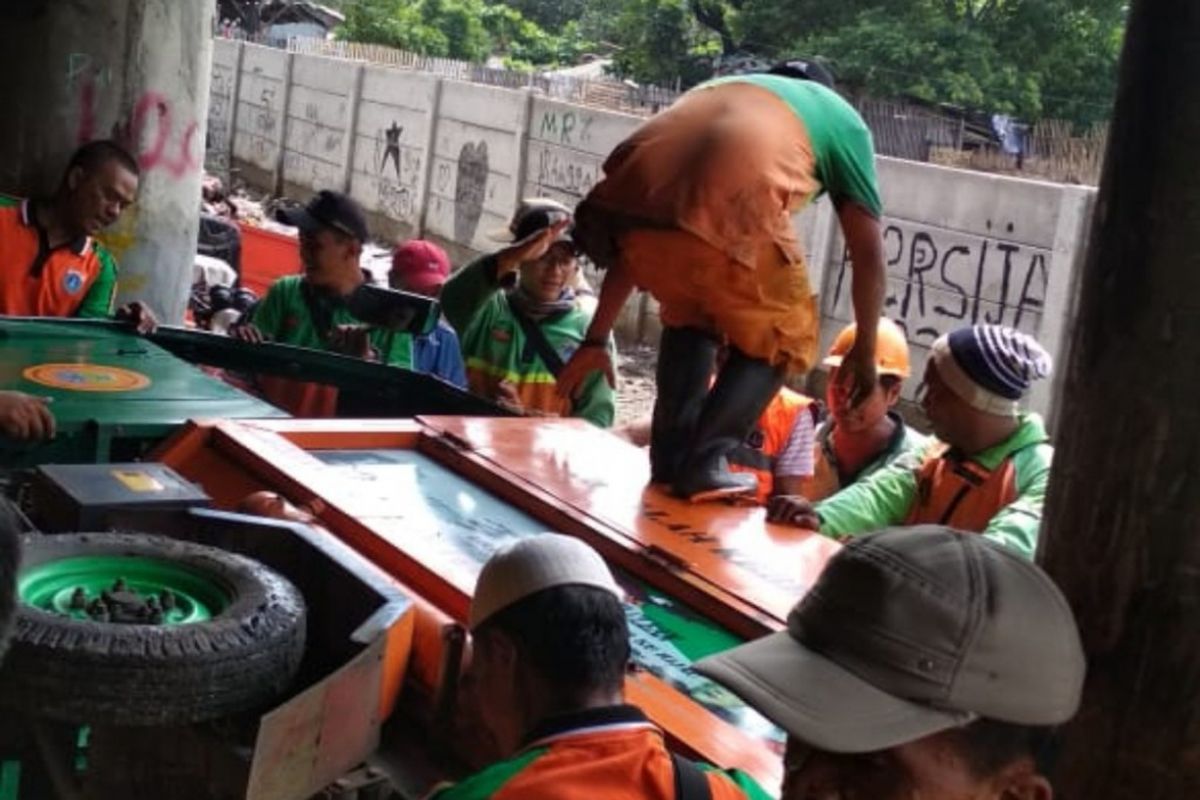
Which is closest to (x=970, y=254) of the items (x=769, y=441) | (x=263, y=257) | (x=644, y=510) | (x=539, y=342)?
(x=263, y=257)

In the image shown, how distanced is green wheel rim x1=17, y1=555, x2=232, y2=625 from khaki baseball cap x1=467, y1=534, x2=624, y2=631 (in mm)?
607

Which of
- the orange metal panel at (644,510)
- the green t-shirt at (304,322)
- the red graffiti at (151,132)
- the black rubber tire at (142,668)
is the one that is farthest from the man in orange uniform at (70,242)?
the black rubber tire at (142,668)

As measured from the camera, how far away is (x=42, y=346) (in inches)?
174

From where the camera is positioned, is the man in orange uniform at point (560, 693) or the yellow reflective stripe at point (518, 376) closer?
the man in orange uniform at point (560, 693)

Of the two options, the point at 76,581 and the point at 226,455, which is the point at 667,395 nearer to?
the point at 226,455

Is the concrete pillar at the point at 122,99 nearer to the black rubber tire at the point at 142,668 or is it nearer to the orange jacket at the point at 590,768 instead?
the black rubber tire at the point at 142,668

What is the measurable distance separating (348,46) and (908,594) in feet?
73.5

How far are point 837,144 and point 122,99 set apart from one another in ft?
11.9

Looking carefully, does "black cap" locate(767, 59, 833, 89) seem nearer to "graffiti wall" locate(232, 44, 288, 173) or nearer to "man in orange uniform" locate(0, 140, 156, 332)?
"man in orange uniform" locate(0, 140, 156, 332)

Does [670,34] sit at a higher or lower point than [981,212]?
higher

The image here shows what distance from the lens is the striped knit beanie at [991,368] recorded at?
3.45 metres

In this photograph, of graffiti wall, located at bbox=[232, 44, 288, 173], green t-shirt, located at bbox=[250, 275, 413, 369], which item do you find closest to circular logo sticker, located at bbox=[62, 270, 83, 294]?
green t-shirt, located at bbox=[250, 275, 413, 369]

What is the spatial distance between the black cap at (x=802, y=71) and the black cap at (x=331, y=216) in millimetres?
1827

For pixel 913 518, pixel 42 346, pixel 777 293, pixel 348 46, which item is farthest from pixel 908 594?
pixel 348 46
